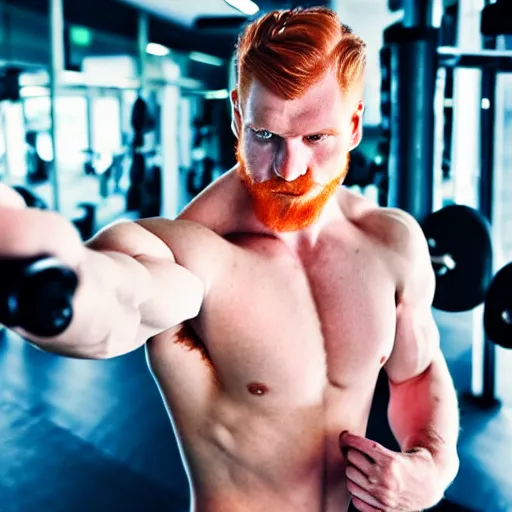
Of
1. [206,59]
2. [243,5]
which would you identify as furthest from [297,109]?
[206,59]

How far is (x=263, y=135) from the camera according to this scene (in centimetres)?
74

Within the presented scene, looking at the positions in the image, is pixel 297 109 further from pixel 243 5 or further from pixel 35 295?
pixel 243 5

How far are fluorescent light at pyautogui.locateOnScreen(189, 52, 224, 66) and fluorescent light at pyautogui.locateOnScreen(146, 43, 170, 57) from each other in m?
0.38

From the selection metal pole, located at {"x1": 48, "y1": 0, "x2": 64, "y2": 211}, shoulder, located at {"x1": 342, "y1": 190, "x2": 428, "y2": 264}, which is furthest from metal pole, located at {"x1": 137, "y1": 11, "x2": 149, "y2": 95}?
shoulder, located at {"x1": 342, "y1": 190, "x2": 428, "y2": 264}

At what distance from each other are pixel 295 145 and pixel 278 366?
0.30 m

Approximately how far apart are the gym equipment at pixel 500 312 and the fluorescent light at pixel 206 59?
17.8 feet

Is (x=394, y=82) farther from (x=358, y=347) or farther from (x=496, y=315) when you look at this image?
(x=358, y=347)

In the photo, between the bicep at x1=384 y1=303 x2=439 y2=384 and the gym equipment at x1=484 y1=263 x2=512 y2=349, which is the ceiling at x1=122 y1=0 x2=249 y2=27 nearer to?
the gym equipment at x1=484 y1=263 x2=512 y2=349

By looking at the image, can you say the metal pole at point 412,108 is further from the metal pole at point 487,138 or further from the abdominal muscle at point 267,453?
the abdominal muscle at point 267,453

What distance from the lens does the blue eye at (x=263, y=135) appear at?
0.73 metres

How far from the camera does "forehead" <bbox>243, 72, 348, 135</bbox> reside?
71cm

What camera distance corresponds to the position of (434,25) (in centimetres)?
206

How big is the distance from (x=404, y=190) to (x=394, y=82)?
0.35m

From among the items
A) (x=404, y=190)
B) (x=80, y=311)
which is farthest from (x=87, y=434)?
(x=80, y=311)
